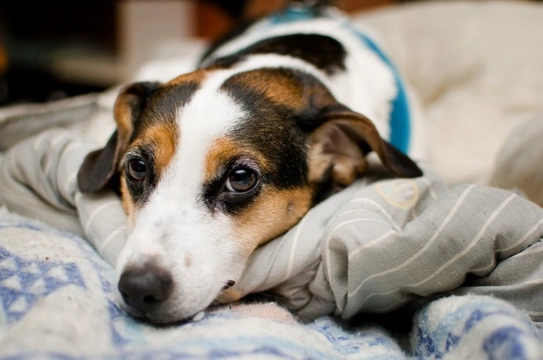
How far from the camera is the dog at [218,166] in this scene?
4.30 feet

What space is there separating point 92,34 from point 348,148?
250 inches

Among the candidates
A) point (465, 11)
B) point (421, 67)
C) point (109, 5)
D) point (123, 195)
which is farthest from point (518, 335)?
point (109, 5)

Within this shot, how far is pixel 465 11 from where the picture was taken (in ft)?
11.4

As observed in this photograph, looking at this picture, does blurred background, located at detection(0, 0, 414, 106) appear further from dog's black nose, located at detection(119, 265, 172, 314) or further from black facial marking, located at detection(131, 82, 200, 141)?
dog's black nose, located at detection(119, 265, 172, 314)

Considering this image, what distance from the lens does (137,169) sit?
157 cm

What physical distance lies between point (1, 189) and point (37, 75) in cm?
451

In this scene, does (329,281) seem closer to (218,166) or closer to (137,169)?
(218,166)

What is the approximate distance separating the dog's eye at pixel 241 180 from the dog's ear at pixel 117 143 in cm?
44

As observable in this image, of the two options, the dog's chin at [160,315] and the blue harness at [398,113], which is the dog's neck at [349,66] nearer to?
the blue harness at [398,113]

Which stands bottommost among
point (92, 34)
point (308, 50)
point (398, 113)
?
point (92, 34)

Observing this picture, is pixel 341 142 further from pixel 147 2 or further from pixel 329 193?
pixel 147 2

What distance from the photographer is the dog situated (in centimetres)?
131

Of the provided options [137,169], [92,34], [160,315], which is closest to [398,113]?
[137,169]

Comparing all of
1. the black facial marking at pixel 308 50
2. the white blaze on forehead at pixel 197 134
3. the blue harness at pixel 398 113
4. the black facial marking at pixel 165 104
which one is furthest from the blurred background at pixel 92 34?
the white blaze on forehead at pixel 197 134
